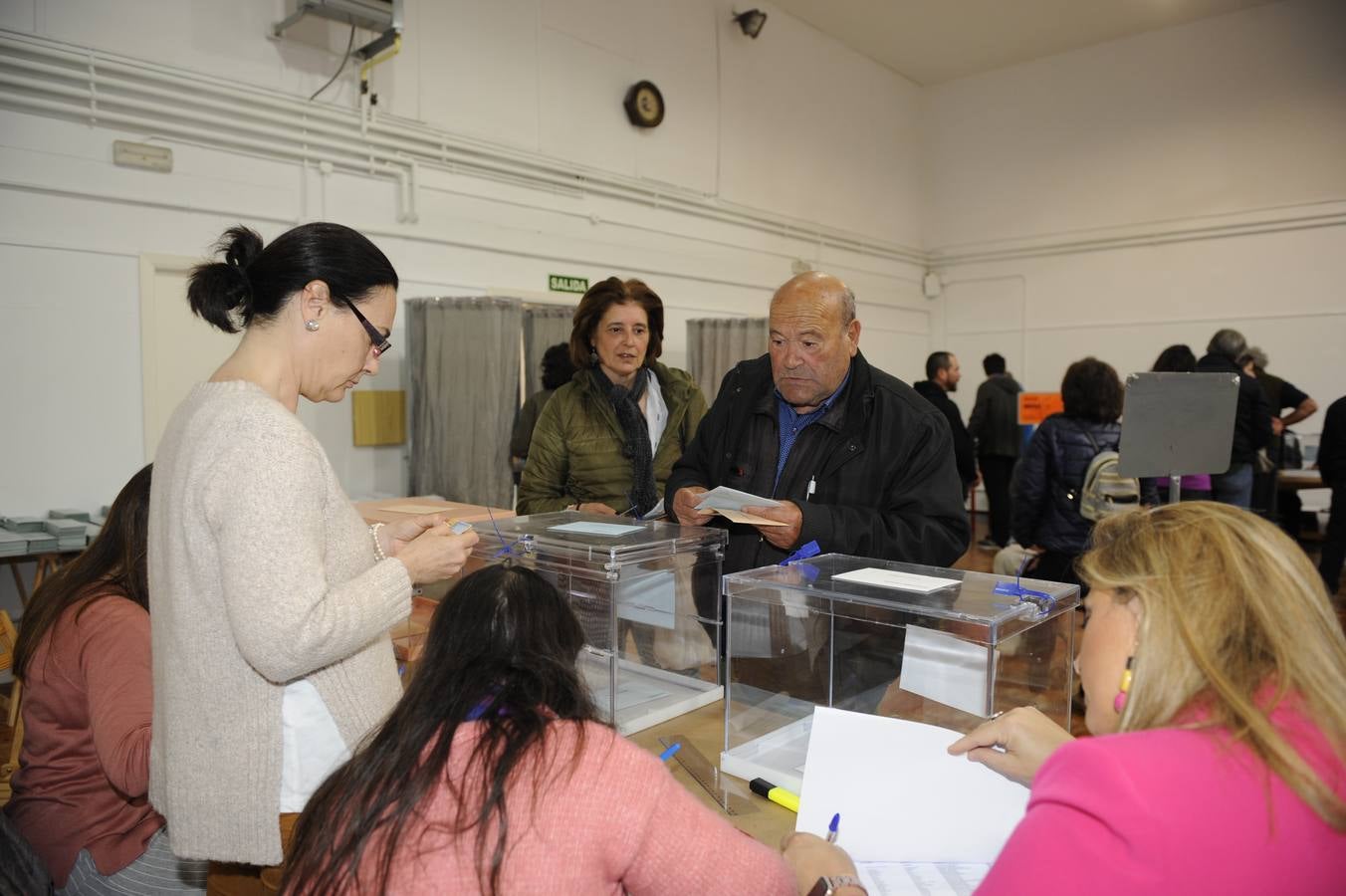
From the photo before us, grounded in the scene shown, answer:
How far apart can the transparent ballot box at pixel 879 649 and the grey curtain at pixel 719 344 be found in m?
5.20

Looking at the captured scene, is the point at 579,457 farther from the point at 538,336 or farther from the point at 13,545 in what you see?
the point at 538,336

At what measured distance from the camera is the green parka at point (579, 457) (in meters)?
3.05

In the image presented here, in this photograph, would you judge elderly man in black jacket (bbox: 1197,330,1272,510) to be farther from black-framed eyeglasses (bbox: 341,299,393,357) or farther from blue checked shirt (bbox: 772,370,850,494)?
black-framed eyeglasses (bbox: 341,299,393,357)

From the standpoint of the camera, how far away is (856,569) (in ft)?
5.52

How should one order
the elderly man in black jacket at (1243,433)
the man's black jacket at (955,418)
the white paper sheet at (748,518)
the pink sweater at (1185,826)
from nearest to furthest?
the pink sweater at (1185,826) < the white paper sheet at (748,518) < the elderly man in black jacket at (1243,433) < the man's black jacket at (955,418)

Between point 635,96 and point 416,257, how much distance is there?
2.43 metres

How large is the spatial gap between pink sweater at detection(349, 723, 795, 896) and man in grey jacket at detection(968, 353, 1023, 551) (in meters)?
7.64

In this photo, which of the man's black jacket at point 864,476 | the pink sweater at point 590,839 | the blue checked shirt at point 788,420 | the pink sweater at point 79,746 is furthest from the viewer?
Answer: the blue checked shirt at point 788,420

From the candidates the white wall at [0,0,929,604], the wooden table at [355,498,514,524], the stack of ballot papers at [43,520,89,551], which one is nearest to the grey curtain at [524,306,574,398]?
the white wall at [0,0,929,604]

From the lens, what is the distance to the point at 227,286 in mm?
1433

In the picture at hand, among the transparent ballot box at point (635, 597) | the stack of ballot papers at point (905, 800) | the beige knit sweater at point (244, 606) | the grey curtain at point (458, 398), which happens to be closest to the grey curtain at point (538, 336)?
the grey curtain at point (458, 398)

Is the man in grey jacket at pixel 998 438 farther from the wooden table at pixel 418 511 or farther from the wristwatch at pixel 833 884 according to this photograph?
the wristwatch at pixel 833 884

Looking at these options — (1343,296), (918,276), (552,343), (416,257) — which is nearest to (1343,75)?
(1343,296)

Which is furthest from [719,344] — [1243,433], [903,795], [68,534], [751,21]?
Result: [903,795]
